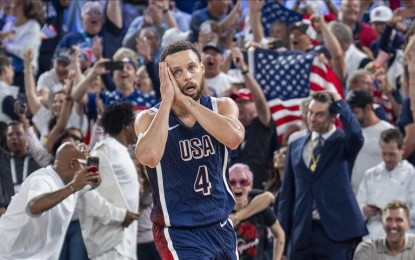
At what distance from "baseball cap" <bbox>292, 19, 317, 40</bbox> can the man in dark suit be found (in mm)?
2939

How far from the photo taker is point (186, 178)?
7.97 metres

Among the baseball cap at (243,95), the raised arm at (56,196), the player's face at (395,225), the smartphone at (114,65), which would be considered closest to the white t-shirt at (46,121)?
the smartphone at (114,65)

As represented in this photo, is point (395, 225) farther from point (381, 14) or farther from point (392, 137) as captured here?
point (381, 14)

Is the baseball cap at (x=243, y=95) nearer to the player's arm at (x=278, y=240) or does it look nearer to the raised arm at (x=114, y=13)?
the player's arm at (x=278, y=240)

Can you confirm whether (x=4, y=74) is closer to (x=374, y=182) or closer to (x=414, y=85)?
(x=374, y=182)

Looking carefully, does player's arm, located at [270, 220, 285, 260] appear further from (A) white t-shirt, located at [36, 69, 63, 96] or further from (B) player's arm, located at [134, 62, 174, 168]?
(A) white t-shirt, located at [36, 69, 63, 96]

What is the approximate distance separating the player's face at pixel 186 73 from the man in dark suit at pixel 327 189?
3861 millimetres

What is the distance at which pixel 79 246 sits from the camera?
11.3 metres

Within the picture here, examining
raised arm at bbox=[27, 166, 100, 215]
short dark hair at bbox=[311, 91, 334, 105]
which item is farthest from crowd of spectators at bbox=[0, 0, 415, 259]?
raised arm at bbox=[27, 166, 100, 215]

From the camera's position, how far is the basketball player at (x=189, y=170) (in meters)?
7.88

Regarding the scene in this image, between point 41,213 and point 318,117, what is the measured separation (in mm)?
2967

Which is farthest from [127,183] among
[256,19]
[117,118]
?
[256,19]

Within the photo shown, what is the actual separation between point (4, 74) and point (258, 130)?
10.3 ft

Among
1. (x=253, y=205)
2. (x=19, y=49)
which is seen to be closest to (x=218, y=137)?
(x=253, y=205)
